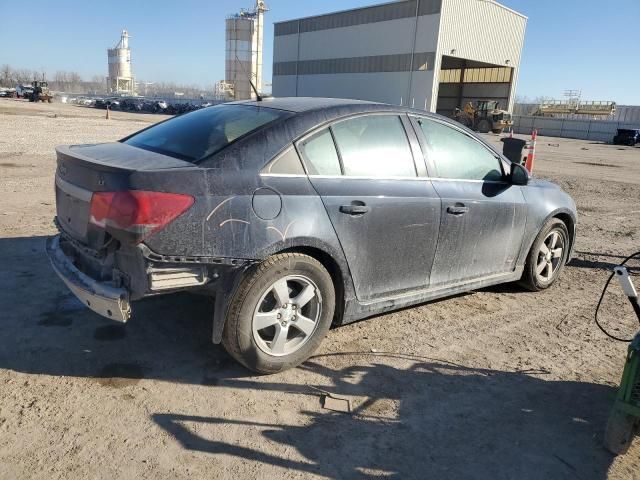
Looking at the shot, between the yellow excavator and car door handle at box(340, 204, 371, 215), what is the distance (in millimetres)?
43463

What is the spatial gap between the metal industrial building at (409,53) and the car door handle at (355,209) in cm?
4194

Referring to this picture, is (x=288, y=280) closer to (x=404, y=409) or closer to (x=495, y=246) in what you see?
(x=404, y=409)

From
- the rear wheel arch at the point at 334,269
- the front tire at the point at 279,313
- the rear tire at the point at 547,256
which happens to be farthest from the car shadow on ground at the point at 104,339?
the rear tire at the point at 547,256

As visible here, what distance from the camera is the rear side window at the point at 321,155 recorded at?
10.9 feet

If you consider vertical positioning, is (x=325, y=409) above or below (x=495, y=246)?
below

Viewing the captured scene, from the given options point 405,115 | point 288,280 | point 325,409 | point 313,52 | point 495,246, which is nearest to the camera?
point 325,409

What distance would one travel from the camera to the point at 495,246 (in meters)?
4.39

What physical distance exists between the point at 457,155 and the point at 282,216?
182cm

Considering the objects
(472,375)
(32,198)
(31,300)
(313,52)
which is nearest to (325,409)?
(472,375)

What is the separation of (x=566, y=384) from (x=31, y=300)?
4.06m

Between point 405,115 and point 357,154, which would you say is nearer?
point 357,154

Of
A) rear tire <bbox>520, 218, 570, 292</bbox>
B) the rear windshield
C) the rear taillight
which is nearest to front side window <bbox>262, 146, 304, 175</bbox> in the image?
the rear windshield

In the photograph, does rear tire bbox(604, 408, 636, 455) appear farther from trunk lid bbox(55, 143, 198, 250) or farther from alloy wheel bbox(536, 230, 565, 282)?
trunk lid bbox(55, 143, 198, 250)

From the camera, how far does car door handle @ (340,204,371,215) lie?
11.0 feet
